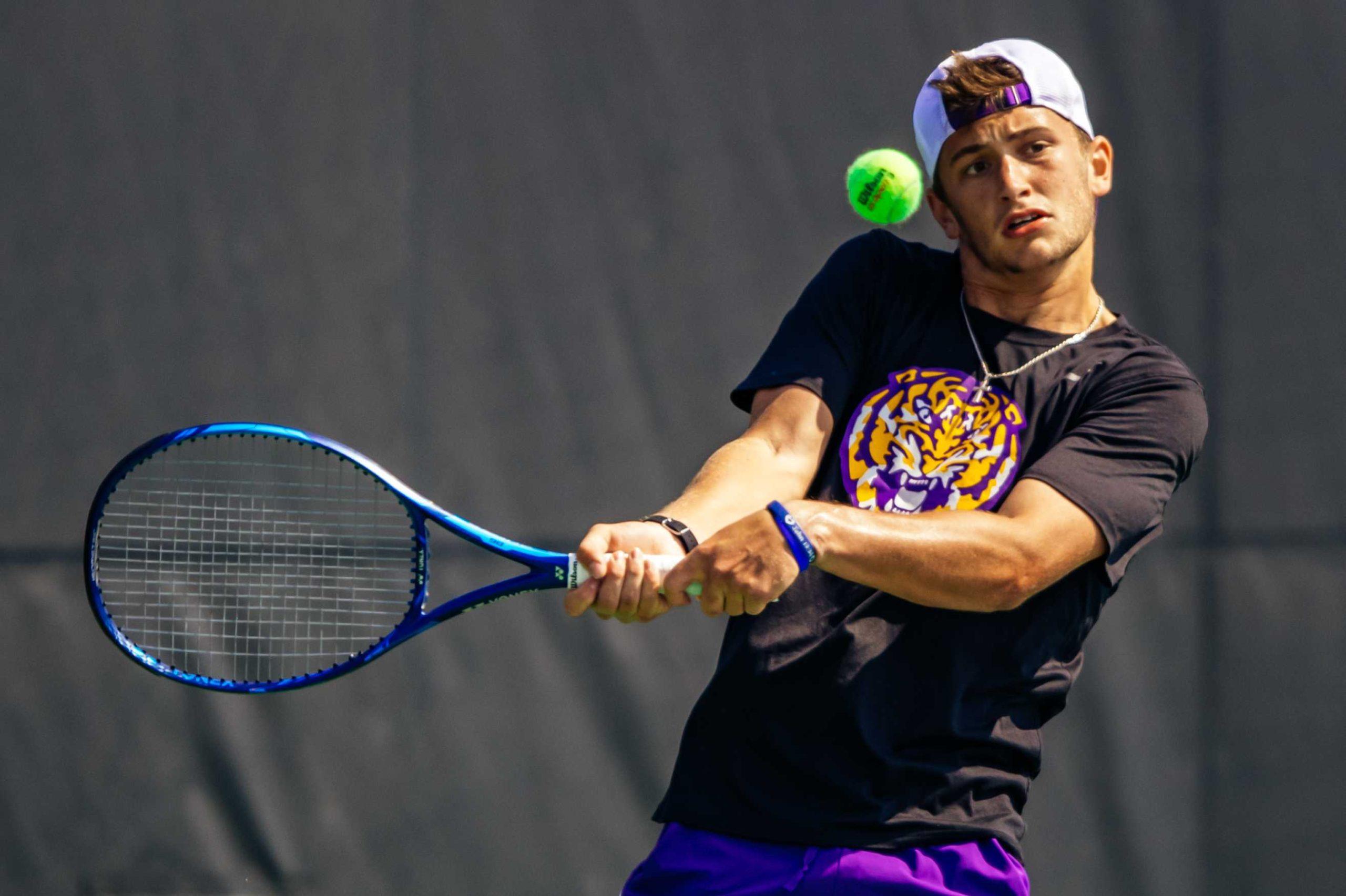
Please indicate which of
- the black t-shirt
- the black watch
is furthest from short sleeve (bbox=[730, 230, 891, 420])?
the black watch

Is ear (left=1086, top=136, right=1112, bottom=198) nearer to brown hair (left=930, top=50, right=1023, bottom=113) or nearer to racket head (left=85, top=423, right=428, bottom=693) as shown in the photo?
brown hair (left=930, top=50, right=1023, bottom=113)

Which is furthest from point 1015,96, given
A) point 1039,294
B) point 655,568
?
point 655,568

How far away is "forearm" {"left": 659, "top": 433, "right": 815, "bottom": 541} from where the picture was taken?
Answer: 223 centimetres

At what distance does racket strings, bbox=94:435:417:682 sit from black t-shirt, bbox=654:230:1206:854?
1.49 m

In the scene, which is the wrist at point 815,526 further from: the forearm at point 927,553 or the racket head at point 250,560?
the racket head at point 250,560

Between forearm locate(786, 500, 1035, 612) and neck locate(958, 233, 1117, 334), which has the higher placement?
neck locate(958, 233, 1117, 334)

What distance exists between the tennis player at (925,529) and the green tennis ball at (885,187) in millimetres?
163

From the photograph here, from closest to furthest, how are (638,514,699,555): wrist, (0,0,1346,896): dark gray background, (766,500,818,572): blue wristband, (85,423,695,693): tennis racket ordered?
(766,500,818,572): blue wristband < (638,514,699,555): wrist < (85,423,695,693): tennis racket < (0,0,1346,896): dark gray background

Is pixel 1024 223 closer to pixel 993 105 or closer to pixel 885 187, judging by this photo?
pixel 993 105

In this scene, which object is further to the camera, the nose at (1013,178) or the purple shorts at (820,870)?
the nose at (1013,178)

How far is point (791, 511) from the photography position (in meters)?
1.95

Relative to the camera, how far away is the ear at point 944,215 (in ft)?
7.96

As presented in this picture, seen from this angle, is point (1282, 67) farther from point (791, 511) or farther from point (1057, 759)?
point (791, 511)

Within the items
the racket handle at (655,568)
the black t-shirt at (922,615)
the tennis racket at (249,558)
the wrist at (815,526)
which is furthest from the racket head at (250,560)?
the wrist at (815,526)
